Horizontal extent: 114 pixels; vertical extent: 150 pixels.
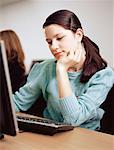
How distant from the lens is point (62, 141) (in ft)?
3.28

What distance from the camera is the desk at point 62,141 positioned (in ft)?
3.09

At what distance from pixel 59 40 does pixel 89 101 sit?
1.18 feet

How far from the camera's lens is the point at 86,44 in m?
1.51

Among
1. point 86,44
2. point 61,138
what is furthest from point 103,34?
point 61,138

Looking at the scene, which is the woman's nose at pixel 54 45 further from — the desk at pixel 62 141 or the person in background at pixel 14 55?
the person in background at pixel 14 55

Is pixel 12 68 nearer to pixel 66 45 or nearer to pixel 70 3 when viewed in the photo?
pixel 70 3

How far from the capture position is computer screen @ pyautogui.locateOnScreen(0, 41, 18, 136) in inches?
31.6

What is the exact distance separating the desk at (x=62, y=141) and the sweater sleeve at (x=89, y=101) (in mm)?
128

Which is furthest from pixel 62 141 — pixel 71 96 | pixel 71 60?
pixel 71 60

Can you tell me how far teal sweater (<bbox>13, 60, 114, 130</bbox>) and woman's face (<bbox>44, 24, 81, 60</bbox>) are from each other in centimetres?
11

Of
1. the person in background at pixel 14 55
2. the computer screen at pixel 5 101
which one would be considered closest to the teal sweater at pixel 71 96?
the computer screen at pixel 5 101

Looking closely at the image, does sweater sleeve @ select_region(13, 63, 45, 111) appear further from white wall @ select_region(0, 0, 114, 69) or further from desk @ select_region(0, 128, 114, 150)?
Result: white wall @ select_region(0, 0, 114, 69)

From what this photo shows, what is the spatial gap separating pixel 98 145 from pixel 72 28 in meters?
0.69

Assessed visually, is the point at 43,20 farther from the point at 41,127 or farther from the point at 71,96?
the point at 41,127
